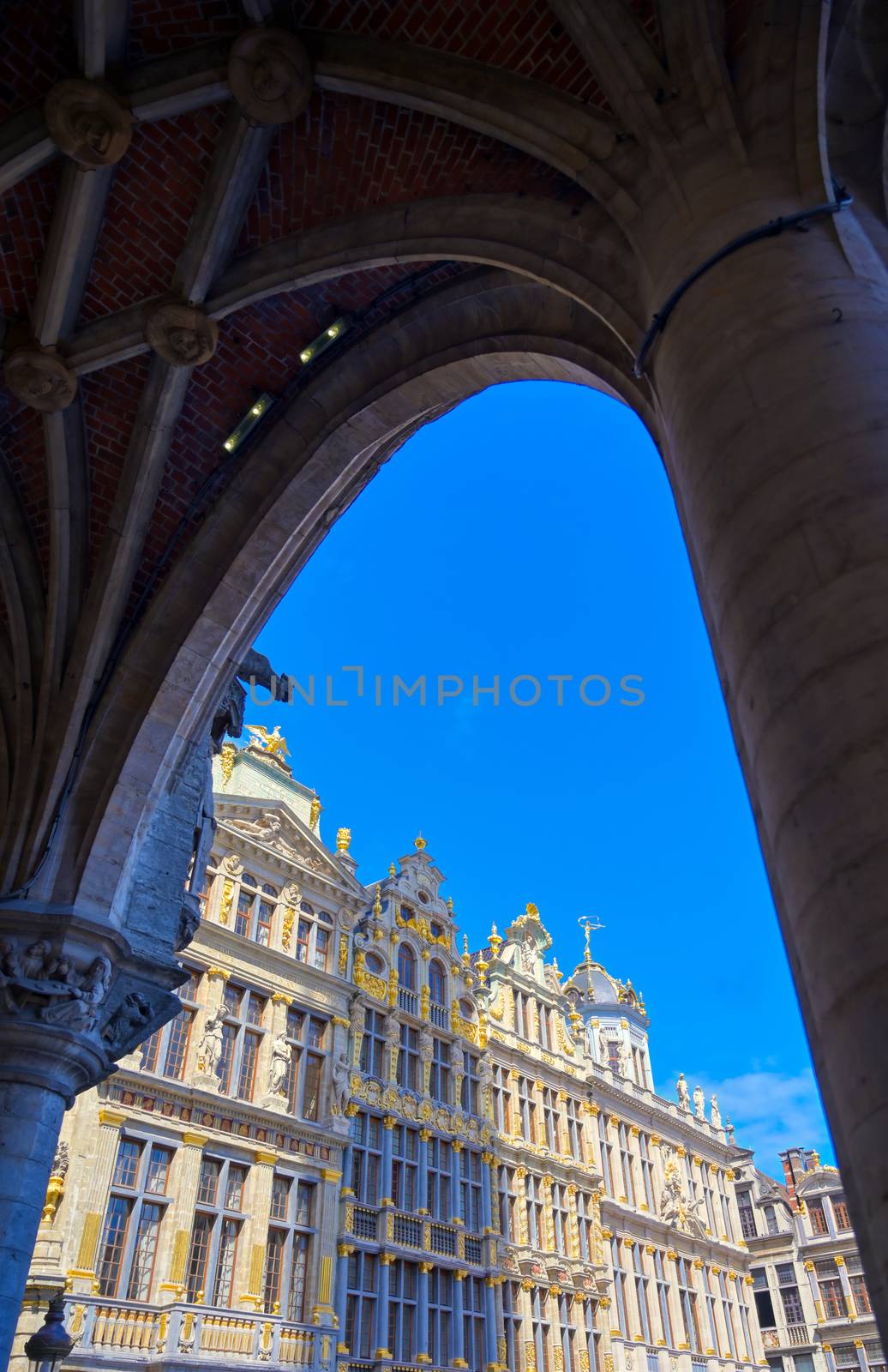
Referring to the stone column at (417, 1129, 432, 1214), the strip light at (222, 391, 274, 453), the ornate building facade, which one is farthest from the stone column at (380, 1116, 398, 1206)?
the ornate building facade

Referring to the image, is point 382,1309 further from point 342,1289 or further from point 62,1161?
point 62,1161

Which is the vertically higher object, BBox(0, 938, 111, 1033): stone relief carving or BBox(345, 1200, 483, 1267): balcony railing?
BBox(345, 1200, 483, 1267): balcony railing

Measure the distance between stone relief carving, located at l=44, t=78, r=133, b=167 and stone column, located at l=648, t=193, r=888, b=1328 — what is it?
401 centimetres

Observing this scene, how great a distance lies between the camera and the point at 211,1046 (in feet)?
67.2

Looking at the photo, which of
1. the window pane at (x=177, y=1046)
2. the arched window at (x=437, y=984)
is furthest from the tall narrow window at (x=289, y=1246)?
the arched window at (x=437, y=984)

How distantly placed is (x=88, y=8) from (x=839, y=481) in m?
5.56

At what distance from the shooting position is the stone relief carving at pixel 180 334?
25.5ft

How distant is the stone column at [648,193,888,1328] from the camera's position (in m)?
2.69

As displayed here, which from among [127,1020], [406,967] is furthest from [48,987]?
[406,967]

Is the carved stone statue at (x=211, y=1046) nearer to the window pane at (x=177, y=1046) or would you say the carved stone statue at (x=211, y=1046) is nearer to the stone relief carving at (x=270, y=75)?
the window pane at (x=177, y=1046)

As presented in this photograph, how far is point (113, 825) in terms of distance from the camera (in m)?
8.39

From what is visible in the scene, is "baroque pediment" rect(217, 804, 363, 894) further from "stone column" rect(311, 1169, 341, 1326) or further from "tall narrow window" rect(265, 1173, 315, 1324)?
"tall narrow window" rect(265, 1173, 315, 1324)

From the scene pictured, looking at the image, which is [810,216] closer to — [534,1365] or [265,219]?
[265,219]

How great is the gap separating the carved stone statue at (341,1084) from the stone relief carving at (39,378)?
18.1 metres
